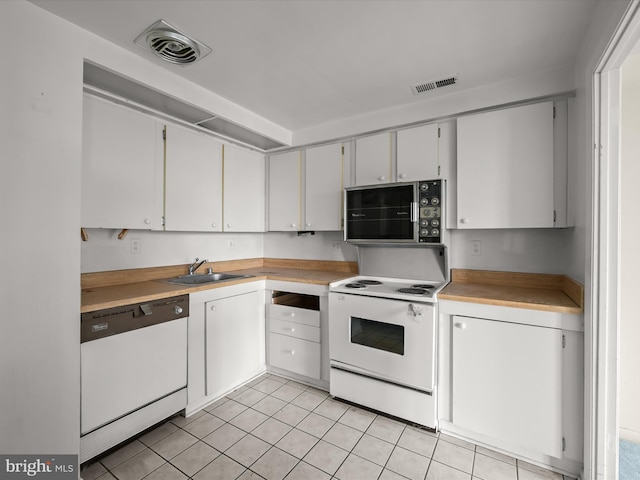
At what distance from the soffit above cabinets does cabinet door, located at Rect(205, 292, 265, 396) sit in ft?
4.80

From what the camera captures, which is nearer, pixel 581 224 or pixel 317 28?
pixel 317 28

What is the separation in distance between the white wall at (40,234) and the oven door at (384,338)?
159 cm

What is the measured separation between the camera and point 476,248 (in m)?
2.43

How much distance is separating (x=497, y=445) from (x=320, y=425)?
1092mm

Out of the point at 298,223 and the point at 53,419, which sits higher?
the point at 298,223

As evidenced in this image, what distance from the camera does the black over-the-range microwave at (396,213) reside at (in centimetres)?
220

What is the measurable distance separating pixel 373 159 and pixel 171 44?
166cm

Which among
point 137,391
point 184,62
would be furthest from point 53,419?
point 184,62

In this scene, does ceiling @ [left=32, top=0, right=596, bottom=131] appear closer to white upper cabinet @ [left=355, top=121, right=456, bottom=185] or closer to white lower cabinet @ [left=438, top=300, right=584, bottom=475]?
white upper cabinet @ [left=355, top=121, right=456, bottom=185]

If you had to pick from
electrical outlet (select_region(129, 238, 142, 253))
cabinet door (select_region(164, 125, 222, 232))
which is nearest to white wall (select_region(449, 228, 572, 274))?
cabinet door (select_region(164, 125, 222, 232))

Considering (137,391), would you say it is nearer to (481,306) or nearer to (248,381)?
(248,381)

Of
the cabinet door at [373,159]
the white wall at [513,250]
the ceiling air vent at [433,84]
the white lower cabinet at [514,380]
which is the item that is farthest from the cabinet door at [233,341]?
the ceiling air vent at [433,84]

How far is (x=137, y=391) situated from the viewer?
6.02ft

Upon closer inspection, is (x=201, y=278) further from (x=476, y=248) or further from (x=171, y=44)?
(x=476, y=248)
